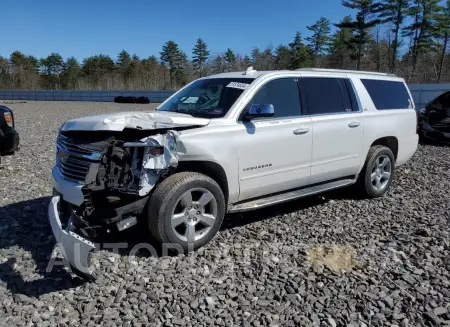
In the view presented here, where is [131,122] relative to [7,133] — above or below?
above

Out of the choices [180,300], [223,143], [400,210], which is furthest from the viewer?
[400,210]

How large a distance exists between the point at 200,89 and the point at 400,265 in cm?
306

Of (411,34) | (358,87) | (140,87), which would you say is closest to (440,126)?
(358,87)

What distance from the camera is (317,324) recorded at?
2.97m

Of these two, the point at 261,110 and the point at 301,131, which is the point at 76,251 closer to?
the point at 261,110

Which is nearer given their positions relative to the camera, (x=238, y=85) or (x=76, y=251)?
(x=76, y=251)

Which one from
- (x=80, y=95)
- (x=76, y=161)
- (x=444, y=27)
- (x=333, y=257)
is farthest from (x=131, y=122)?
(x=444, y=27)

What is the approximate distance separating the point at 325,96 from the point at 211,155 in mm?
2040

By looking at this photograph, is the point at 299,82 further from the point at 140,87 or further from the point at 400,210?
the point at 140,87

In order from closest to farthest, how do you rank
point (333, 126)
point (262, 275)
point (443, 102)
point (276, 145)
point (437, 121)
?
point (262, 275)
point (276, 145)
point (333, 126)
point (437, 121)
point (443, 102)

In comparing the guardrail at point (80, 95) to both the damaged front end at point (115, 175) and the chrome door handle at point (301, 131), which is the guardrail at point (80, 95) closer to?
the chrome door handle at point (301, 131)

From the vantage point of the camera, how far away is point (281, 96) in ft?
15.9

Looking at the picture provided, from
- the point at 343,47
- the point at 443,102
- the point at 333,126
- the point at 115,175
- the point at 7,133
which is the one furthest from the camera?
the point at 343,47

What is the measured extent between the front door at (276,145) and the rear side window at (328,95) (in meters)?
0.21
